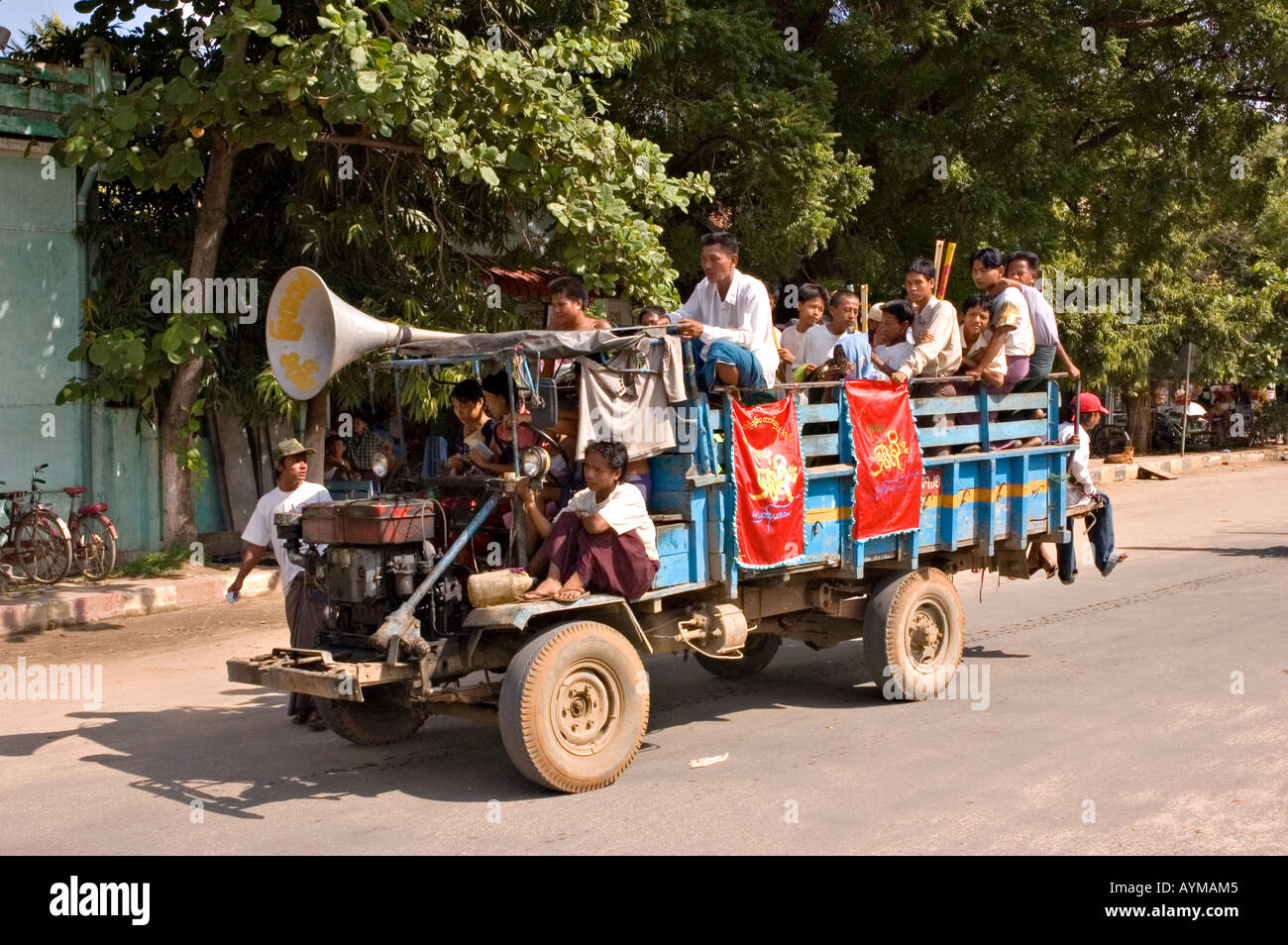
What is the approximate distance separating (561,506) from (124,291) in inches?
314

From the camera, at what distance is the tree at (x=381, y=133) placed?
10.5m

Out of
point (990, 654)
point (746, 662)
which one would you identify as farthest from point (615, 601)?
point (990, 654)

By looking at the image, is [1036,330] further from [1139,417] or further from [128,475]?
[1139,417]

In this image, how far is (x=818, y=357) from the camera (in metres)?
9.07

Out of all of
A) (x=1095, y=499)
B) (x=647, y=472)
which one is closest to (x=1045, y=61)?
(x=1095, y=499)

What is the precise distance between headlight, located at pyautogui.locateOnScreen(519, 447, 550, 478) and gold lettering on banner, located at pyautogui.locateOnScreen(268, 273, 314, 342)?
1.24 metres

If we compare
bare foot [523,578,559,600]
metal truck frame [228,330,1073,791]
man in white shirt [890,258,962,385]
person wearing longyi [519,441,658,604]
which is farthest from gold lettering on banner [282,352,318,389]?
man in white shirt [890,258,962,385]

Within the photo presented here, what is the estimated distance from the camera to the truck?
5.81m

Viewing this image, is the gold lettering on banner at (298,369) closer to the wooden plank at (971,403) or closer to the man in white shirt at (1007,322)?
the wooden plank at (971,403)

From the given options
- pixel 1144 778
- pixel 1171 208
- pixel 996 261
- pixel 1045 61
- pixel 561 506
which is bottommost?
pixel 1144 778

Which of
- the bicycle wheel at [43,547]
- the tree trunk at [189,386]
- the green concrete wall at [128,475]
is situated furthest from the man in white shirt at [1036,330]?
the green concrete wall at [128,475]

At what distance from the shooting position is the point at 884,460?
7.45m

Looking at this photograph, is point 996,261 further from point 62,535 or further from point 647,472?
point 62,535

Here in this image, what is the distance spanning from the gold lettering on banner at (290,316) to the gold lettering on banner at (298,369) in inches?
3.7
